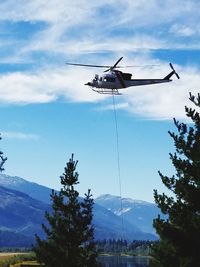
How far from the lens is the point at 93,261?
43812 mm

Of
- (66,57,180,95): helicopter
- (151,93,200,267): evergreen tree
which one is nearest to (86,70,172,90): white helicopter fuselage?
(66,57,180,95): helicopter

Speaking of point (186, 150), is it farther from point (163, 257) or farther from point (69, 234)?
point (69, 234)

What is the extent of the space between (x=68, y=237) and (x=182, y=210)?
61.9ft

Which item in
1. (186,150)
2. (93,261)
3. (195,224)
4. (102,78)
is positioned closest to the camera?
(195,224)

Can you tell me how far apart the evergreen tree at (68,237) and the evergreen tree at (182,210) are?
1689cm

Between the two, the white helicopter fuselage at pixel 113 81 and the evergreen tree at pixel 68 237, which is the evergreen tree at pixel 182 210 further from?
the white helicopter fuselage at pixel 113 81

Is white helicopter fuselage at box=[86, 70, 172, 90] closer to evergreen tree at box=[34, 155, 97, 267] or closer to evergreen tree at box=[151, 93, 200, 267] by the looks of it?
evergreen tree at box=[34, 155, 97, 267]

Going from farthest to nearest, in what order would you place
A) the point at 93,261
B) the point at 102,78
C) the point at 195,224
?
1. the point at 102,78
2. the point at 93,261
3. the point at 195,224

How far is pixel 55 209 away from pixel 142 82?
17.7m

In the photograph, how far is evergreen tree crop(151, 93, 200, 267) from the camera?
25906 millimetres

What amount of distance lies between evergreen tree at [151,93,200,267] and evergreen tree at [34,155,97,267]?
1689 cm


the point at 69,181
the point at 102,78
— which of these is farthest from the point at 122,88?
the point at 69,181

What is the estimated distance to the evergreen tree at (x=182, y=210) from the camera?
25.9 m

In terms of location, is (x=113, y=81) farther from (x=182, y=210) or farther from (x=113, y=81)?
(x=182, y=210)
